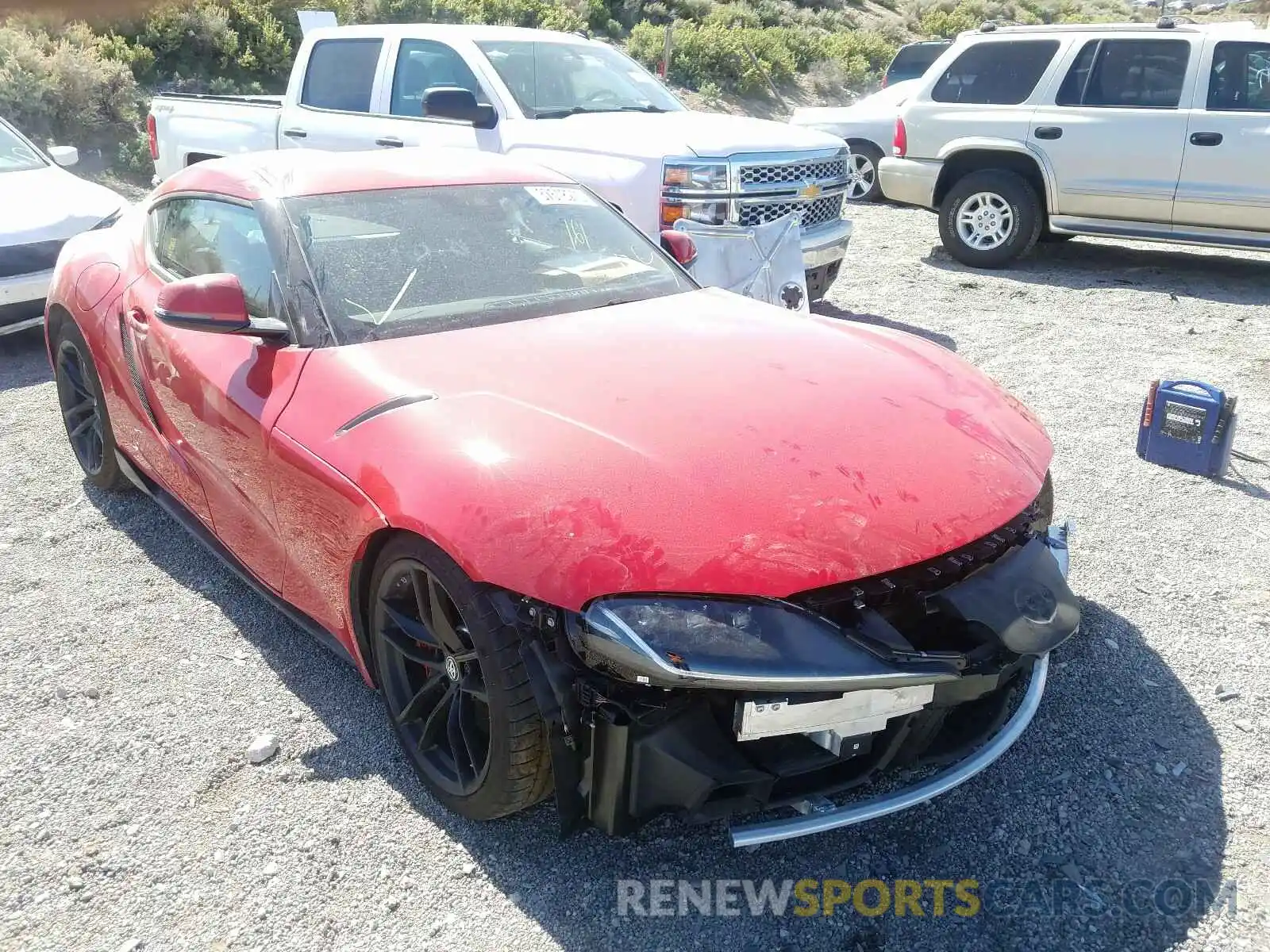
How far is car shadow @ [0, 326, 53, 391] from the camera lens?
626 cm

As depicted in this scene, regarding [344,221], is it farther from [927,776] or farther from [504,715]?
[927,776]

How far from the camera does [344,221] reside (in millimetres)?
3326

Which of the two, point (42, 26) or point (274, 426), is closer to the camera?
point (274, 426)

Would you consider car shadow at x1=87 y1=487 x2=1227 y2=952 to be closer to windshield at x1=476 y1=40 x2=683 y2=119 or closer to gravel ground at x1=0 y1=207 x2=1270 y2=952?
gravel ground at x1=0 y1=207 x2=1270 y2=952

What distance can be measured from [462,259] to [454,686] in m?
1.50

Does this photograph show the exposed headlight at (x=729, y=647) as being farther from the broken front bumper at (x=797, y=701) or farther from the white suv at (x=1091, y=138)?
the white suv at (x=1091, y=138)

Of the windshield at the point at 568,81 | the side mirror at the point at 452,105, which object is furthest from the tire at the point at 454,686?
the windshield at the point at 568,81

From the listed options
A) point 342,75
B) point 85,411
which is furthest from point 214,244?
point 342,75

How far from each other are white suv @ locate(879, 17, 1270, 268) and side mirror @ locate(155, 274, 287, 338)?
24.3 feet

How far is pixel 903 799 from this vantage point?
2.32 m

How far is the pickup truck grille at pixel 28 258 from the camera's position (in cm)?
641

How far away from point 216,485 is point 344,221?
946 mm

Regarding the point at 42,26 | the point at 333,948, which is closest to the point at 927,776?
the point at 333,948

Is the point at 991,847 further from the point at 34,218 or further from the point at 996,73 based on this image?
the point at 996,73
